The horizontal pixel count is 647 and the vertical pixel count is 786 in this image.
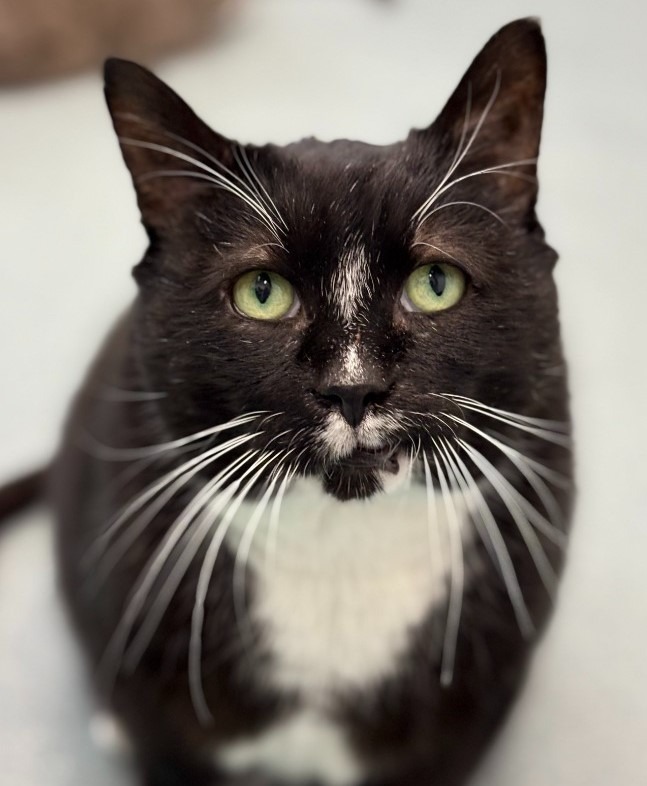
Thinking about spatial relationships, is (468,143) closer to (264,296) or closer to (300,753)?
(264,296)

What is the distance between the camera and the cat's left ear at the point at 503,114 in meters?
0.56

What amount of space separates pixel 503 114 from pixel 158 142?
24 cm

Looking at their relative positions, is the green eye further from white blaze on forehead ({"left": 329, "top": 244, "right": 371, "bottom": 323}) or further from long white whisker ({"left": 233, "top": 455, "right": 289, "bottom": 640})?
long white whisker ({"left": 233, "top": 455, "right": 289, "bottom": 640})

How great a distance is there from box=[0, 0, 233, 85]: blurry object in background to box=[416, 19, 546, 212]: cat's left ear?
346 millimetres

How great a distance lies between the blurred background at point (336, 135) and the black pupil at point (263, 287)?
25 centimetres

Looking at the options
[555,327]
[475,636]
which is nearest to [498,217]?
[555,327]

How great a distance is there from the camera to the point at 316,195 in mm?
579

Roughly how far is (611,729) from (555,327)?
43 centimetres

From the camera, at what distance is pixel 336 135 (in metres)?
0.75

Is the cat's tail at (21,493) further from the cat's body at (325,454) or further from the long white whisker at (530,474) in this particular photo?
the long white whisker at (530,474)

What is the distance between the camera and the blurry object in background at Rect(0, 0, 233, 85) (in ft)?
2.69

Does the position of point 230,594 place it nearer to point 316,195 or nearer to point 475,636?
point 475,636

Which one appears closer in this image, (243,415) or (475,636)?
(243,415)

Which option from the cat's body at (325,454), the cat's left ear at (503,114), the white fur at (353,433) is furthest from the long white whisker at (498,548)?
the cat's left ear at (503,114)
